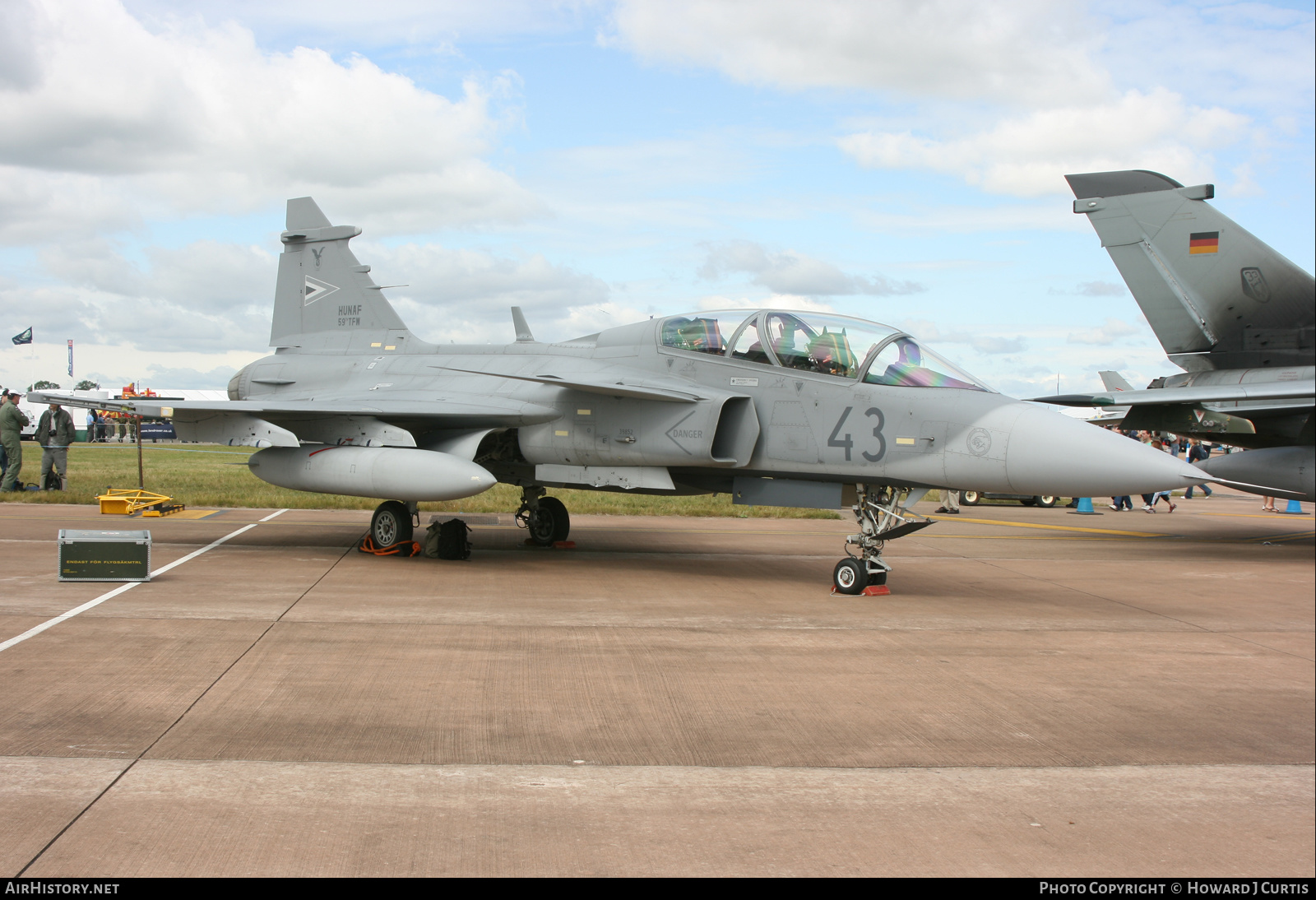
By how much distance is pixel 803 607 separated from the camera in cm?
906

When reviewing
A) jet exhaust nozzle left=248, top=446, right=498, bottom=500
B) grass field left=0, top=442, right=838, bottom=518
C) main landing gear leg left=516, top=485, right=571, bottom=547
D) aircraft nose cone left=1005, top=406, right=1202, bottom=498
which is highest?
aircraft nose cone left=1005, top=406, right=1202, bottom=498

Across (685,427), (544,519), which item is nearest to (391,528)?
(544,519)

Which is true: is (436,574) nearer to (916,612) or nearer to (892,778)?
(916,612)

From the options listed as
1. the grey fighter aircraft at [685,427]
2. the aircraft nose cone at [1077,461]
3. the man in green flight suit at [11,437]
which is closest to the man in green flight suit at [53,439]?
the man in green flight suit at [11,437]

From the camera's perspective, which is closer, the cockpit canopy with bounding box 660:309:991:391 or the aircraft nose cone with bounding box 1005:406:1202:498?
the aircraft nose cone with bounding box 1005:406:1202:498

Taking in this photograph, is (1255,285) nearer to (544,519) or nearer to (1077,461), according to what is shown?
(1077,461)

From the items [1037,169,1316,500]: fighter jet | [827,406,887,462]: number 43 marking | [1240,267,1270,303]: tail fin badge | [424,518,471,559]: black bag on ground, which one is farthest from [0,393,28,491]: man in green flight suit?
[1240,267,1270,303]: tail fin badge

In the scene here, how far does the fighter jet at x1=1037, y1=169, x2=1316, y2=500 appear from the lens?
12633 millimetres

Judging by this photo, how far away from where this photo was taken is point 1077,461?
8039 mm

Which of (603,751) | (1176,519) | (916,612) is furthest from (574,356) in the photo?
(1176,519)

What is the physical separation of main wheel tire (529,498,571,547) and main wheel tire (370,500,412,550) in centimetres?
200

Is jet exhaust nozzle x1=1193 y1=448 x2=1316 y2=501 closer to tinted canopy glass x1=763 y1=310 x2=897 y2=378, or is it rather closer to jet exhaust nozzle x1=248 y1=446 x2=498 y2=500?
tinted canopy glass x1=763 y1=310 x2=897 y2=378

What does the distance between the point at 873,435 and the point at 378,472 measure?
5.62m

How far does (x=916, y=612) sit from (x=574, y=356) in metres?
5.52
